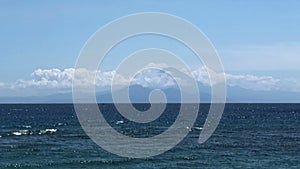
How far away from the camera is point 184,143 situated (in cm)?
6794

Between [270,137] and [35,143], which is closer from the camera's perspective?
[35,143]

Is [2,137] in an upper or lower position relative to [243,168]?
upper

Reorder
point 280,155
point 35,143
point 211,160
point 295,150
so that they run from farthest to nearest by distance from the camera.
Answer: point 35,143 < point 295,150 < point 280,155 < point 211,160

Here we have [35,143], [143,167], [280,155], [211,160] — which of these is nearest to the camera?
[143,167]

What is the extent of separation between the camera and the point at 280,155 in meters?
57.8

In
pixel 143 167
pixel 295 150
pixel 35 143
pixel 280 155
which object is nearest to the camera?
pixel 143 167

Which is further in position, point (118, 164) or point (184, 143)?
point (184, 143)

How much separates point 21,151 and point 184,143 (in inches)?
860

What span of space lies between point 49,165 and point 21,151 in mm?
11260

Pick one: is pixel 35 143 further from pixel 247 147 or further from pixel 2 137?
pixel 247 147

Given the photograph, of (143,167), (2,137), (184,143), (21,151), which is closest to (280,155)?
(184,143)

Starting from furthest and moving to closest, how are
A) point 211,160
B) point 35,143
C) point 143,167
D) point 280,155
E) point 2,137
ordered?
point 2,137 → point 35,143 → point 280,155 → point 211,160 → point 143,167

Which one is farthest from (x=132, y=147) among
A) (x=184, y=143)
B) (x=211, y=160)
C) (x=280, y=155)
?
(x=280, y=155)

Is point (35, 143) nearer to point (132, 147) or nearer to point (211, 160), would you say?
point (132, 147)
